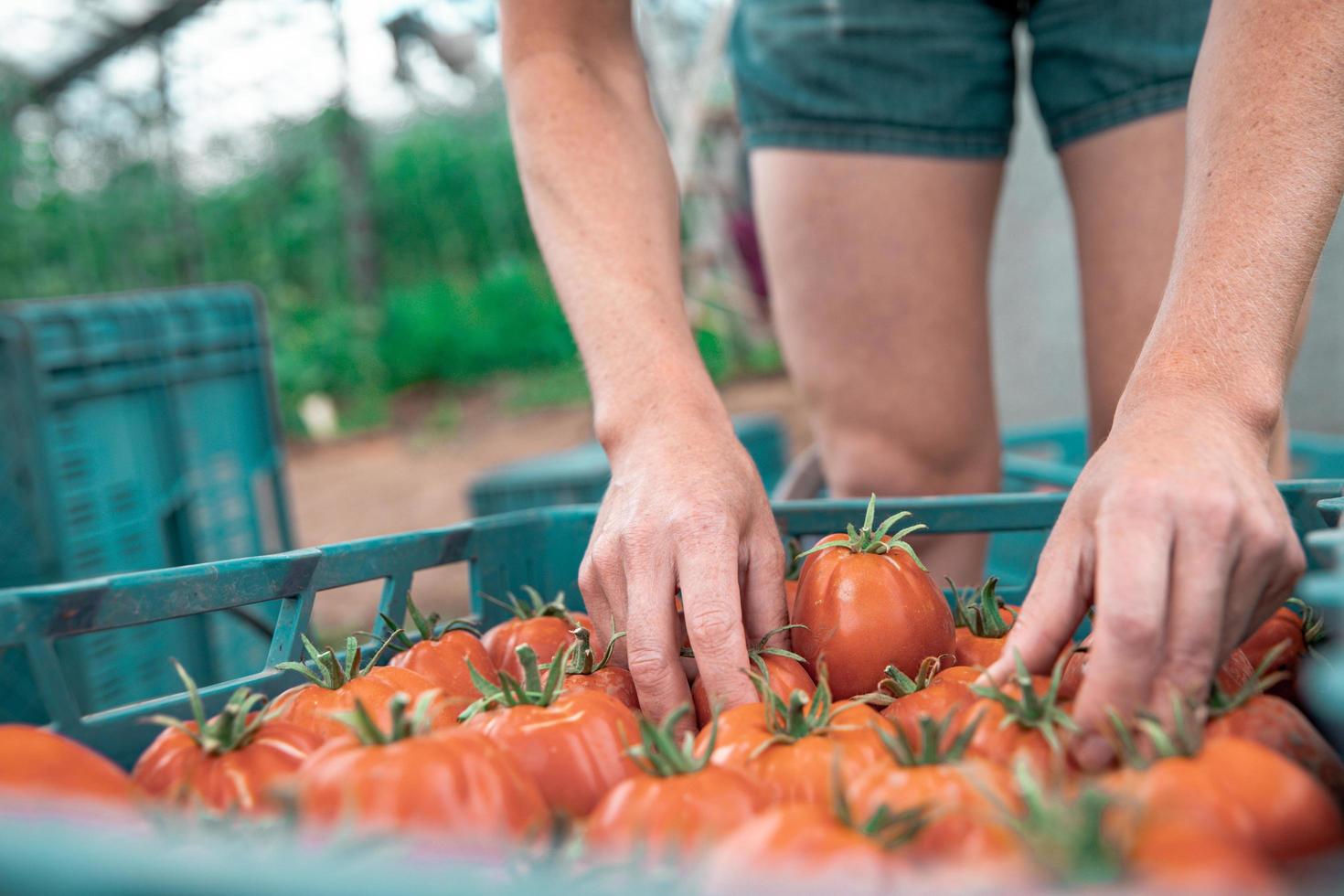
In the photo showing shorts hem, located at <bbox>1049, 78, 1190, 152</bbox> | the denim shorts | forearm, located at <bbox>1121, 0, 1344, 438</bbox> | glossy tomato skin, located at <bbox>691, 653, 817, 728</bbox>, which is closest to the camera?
forearm, located at <bbox>1121, 0, 1344, 438</bbox>

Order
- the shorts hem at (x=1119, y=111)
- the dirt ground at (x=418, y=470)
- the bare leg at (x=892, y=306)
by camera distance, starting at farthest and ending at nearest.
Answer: the dirt ground at (x=418, y=470) < the bare leg at (x=892, y=306) < the shorts hem at (x=1119, y=111)

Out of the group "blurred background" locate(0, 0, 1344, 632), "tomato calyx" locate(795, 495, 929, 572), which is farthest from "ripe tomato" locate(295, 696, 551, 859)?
"blurred background" locate(0, 0, 1344, 632)

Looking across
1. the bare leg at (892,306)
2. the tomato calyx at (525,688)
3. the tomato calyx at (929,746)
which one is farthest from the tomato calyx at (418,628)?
the bare leg at (892,306)

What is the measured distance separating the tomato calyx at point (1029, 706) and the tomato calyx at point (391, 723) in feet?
1.34

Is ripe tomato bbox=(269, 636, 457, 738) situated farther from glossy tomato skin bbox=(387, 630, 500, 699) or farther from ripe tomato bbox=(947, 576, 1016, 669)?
ripe tomato bbox=(947, 576, 1016, 669)

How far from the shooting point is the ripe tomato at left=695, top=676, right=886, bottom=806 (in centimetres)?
83

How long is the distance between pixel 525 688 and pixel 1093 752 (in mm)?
454

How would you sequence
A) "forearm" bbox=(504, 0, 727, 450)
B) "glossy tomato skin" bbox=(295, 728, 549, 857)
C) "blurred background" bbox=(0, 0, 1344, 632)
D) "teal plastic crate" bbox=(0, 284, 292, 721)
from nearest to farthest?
"glossy tomato skin" bbox=(295, 728, 549, 857) < "forearm" bbox=(504, 0, 727, 450) < "teal plastic crate" bbox=(0, 284, 292, 721) < "blurred background" bbox=(0, 0, 1344, 632)

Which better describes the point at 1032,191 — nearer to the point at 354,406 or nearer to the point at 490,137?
the point at 354,406

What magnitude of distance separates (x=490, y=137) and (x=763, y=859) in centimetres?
1039

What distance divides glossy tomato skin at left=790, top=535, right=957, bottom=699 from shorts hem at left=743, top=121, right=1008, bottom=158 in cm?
92

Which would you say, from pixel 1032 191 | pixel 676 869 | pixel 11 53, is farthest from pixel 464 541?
pixel 11 53

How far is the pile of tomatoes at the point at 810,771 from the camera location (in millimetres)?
594

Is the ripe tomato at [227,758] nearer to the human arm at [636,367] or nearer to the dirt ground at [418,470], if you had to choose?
the human arm at [636,367]
